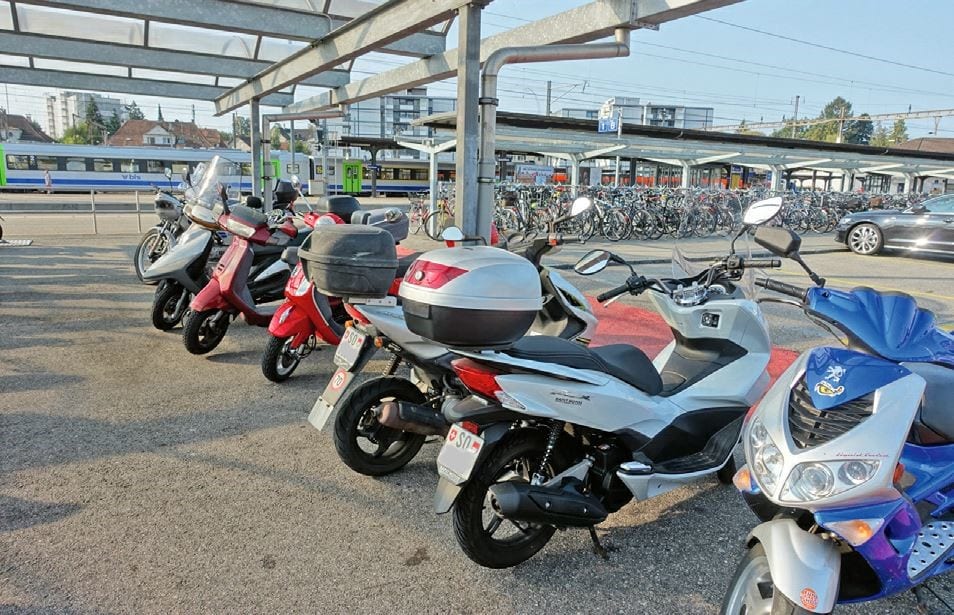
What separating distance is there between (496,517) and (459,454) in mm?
376

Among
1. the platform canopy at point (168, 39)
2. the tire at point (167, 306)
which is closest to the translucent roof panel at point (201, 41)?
the platform canopy at point (168, 39)

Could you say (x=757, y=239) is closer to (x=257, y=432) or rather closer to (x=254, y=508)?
(x=254, y=508)

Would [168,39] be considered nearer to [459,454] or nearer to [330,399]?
[330,399]

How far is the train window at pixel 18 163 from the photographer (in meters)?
30.2

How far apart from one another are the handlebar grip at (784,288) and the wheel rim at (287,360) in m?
3.13

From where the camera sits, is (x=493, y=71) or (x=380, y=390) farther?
(x=493, y=71)

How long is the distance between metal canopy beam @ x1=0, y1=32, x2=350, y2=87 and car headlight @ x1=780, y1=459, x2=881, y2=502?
1005cm

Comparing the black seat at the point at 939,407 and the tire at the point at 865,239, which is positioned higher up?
the black seat at the point at 939,407

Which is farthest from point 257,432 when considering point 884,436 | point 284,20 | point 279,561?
point 284,20

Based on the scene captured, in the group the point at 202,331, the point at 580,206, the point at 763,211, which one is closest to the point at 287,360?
the point at 202,331

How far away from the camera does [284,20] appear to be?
7371 millimetres

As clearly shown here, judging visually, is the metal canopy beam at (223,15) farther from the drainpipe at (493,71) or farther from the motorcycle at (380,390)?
the motorcycle at (380,390)

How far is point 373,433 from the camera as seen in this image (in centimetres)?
318

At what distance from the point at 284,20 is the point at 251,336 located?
3.94m
